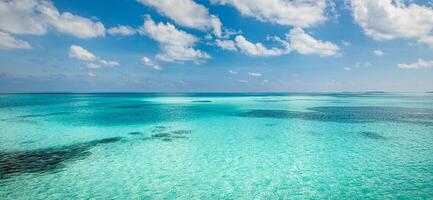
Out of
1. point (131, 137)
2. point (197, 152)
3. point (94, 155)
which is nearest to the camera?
point (94, 155)

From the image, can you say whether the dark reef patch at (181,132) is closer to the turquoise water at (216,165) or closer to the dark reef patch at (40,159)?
the turquoise water at (216,165)

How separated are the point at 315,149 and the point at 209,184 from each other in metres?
6.78

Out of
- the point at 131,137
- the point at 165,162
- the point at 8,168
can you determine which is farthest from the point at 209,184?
the point at 131,137

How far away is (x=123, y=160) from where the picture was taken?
10742mm

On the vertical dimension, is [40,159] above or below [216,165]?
above

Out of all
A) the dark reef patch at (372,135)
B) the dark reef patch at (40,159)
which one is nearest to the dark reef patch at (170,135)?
the dark reef patch at (40,159)

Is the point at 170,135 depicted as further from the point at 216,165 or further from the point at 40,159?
the point at 40,159

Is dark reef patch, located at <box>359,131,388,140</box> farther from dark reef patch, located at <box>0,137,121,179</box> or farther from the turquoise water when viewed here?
dark reef patch, located at <box>0,137,121,179</box>

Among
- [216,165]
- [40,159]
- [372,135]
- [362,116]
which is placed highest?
[362,116]

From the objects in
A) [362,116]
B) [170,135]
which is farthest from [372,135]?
[170,135]

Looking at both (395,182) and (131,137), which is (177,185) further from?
(131,137)

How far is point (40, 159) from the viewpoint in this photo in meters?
10.6

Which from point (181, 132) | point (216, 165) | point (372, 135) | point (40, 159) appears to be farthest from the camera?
point (181, 132)

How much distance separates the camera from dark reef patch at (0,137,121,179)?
919 centimetres
